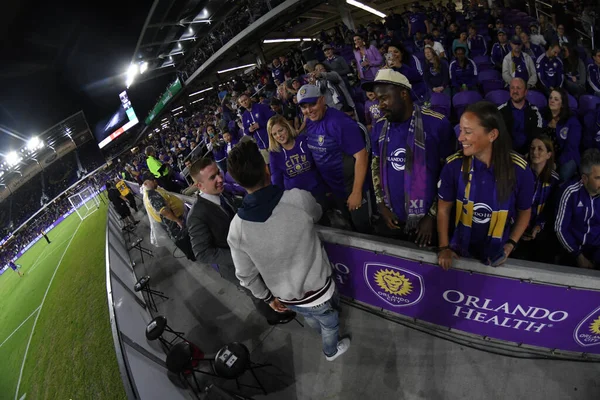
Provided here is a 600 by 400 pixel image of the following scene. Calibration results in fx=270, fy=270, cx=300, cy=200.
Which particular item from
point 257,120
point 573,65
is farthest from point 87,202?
point 573,65

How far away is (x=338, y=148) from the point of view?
9.21 feet

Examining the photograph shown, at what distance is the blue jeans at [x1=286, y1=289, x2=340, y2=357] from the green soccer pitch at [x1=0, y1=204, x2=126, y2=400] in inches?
166

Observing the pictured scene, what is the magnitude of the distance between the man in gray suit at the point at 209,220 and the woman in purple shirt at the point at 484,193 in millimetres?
2070

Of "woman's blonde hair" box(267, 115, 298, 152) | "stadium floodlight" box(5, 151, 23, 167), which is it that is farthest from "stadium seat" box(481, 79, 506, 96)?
"stadium floodlight" box(5, 151, 23, 167)

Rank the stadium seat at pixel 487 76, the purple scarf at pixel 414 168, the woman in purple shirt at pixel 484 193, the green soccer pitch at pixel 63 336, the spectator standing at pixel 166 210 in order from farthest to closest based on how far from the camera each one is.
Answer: the green soccer pitch at pixel 63 336, the stadium seat at pixel 487 76, the spectator standing at pixel 166 210, the purple scarf at pixel 414 168, the woman in purple shirt at pixel 484 193

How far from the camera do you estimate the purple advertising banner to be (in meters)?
1.87

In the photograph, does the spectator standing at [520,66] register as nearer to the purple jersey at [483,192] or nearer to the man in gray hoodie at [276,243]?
the purple jersey at [483,192]

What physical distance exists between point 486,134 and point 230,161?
1670 mm

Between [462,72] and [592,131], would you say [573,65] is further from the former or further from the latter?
[592,131]

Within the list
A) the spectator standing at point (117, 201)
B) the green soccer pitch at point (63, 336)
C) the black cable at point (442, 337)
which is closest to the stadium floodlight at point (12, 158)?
the green soccer pitch at point (63, 336)

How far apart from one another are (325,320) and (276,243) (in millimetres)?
1012

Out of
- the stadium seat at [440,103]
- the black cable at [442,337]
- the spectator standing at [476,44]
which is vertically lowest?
the black cable at [442,337]

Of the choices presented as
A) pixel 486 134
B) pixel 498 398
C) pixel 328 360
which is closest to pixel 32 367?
pixel 328 360

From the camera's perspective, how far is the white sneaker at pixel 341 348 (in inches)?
105
